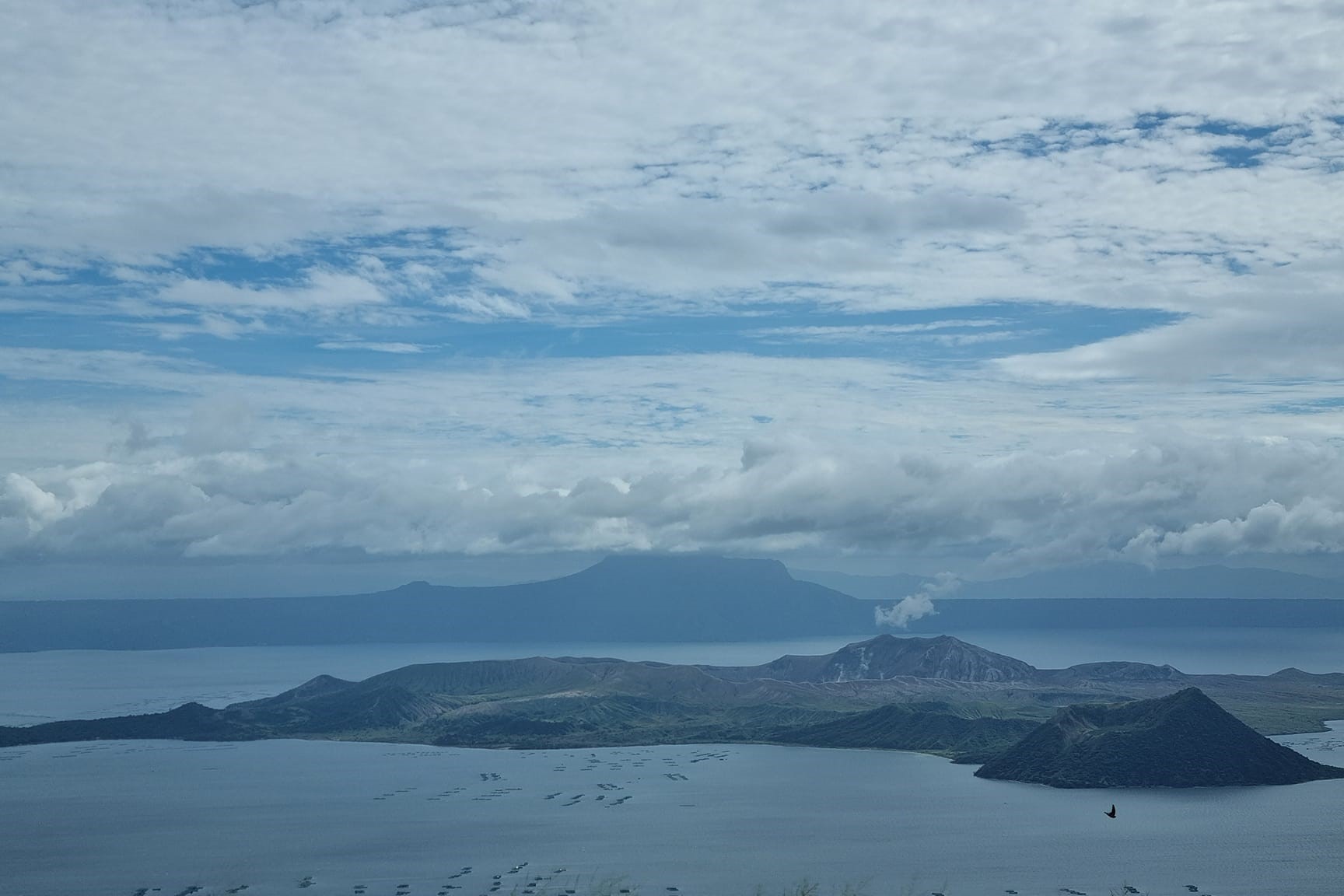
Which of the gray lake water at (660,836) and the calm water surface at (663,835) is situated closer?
the gray lake water at (660,836)

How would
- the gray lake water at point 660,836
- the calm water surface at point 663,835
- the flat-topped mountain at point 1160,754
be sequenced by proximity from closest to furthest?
the gray lake water at point 660,836
the calm water surface at point 663,835
the flat-topped mountain at point 1160,754

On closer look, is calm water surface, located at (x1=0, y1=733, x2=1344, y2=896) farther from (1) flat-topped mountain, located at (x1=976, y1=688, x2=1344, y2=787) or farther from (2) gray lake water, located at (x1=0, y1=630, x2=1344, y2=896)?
(1) flat-topped mountain, located at (x1=976, y1=688, x2=1344, y2=787)

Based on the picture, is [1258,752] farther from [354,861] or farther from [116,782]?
[116,782]

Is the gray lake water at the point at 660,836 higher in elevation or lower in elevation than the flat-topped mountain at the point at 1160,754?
lower

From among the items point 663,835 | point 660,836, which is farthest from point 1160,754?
point 660,836

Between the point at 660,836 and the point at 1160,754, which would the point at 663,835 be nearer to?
the point at 660,836

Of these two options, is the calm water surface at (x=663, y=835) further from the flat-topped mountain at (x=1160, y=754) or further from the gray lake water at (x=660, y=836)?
the flat-topped mountain at (x=1160, y=754)

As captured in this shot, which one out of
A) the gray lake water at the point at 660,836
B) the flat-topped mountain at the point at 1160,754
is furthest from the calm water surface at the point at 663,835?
the flat-topped mountain at the point at 1160,754

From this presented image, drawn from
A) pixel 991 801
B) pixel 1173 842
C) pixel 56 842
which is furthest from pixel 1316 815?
pixel 56 842
